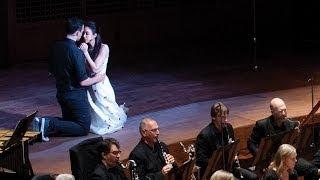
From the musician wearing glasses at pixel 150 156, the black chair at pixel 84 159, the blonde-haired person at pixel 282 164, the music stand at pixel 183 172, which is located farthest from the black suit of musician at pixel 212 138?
the black chair at pixel 84 159

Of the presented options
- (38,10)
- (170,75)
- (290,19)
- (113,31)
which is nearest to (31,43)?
(38,10)

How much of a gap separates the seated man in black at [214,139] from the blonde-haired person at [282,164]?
788mm

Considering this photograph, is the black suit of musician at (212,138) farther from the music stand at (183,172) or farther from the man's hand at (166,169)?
the music stand at (183,172)

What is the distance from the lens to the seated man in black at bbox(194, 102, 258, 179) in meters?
8.84

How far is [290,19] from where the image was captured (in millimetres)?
17297

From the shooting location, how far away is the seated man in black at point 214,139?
8.84 metres

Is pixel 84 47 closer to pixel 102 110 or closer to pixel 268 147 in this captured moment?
pixel 102 110

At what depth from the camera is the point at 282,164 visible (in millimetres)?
8141

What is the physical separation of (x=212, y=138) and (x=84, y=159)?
1.62m

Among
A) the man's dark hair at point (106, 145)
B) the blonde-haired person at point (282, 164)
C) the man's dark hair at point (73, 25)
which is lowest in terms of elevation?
the blonde-haired person at point (282, 164)

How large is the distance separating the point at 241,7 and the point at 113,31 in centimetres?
302

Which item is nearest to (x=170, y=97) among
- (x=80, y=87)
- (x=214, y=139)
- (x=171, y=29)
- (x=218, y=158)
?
(x=80, y=87)

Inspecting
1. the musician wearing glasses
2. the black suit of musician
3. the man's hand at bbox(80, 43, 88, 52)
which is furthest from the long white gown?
the musician wearing glasses

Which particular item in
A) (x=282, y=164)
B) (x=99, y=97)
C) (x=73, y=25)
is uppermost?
(x=73, y=25)
